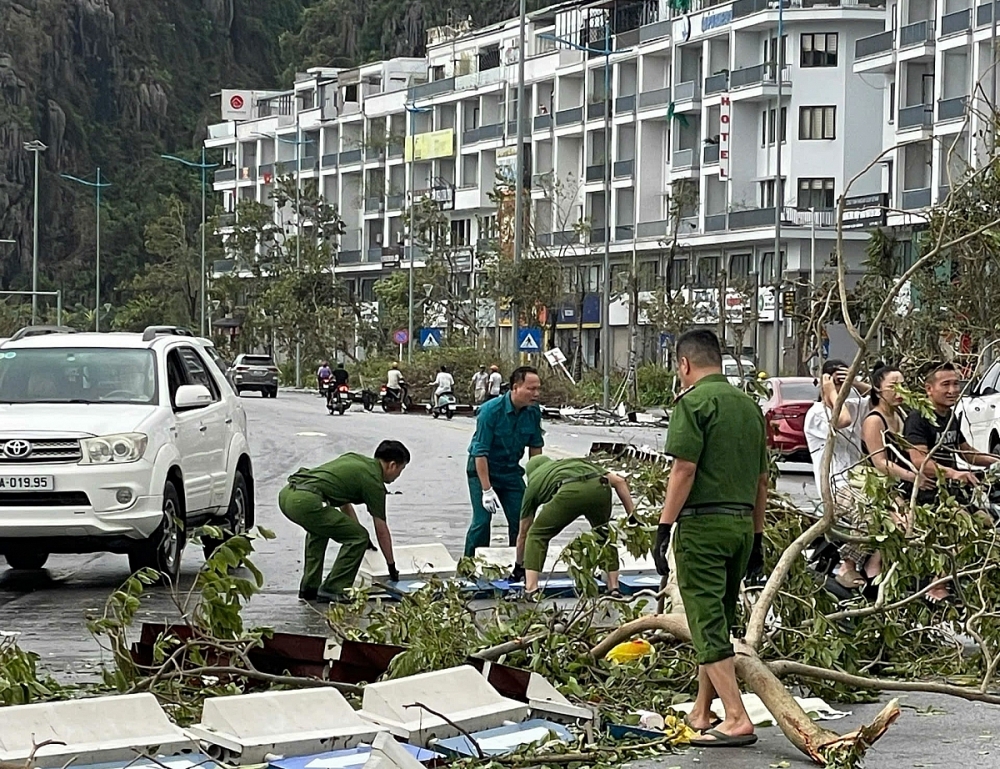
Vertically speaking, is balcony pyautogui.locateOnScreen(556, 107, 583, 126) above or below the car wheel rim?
above

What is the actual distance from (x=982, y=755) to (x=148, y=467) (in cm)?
786

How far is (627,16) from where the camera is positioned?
91.2m

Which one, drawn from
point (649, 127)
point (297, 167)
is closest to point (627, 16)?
point (649, 127)

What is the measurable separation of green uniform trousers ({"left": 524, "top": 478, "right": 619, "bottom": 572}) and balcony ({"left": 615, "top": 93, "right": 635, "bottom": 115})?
74114 millimetres

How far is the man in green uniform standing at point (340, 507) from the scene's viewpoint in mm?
13602

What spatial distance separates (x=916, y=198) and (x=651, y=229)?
18624mm

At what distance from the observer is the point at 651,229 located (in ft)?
275

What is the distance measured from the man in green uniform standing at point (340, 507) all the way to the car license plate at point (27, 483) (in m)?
1.79

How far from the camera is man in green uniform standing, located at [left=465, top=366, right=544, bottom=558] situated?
14750 millimetres

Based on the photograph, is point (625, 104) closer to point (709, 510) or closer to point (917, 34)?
point (917, 34)

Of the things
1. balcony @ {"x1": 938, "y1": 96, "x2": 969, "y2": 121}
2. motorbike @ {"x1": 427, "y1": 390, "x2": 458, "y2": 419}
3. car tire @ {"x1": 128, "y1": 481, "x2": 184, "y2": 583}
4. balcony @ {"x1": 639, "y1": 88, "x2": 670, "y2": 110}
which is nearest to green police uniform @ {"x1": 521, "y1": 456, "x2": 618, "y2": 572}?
car tire @ {"x1": 128, "y1": 481, "x2": 184, "y2": 583}

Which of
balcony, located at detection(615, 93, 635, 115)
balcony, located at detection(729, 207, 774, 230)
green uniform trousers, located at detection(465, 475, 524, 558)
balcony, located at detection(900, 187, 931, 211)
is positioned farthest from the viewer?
balcony, located at detection(615, 93, 635, 115)

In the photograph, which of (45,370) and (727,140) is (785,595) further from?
(727,140)

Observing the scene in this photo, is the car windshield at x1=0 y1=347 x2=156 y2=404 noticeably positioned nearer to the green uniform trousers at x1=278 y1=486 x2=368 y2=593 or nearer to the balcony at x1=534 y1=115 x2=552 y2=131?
the green uniform trousers at x1=278 y1=486 x2=368 y2=593
